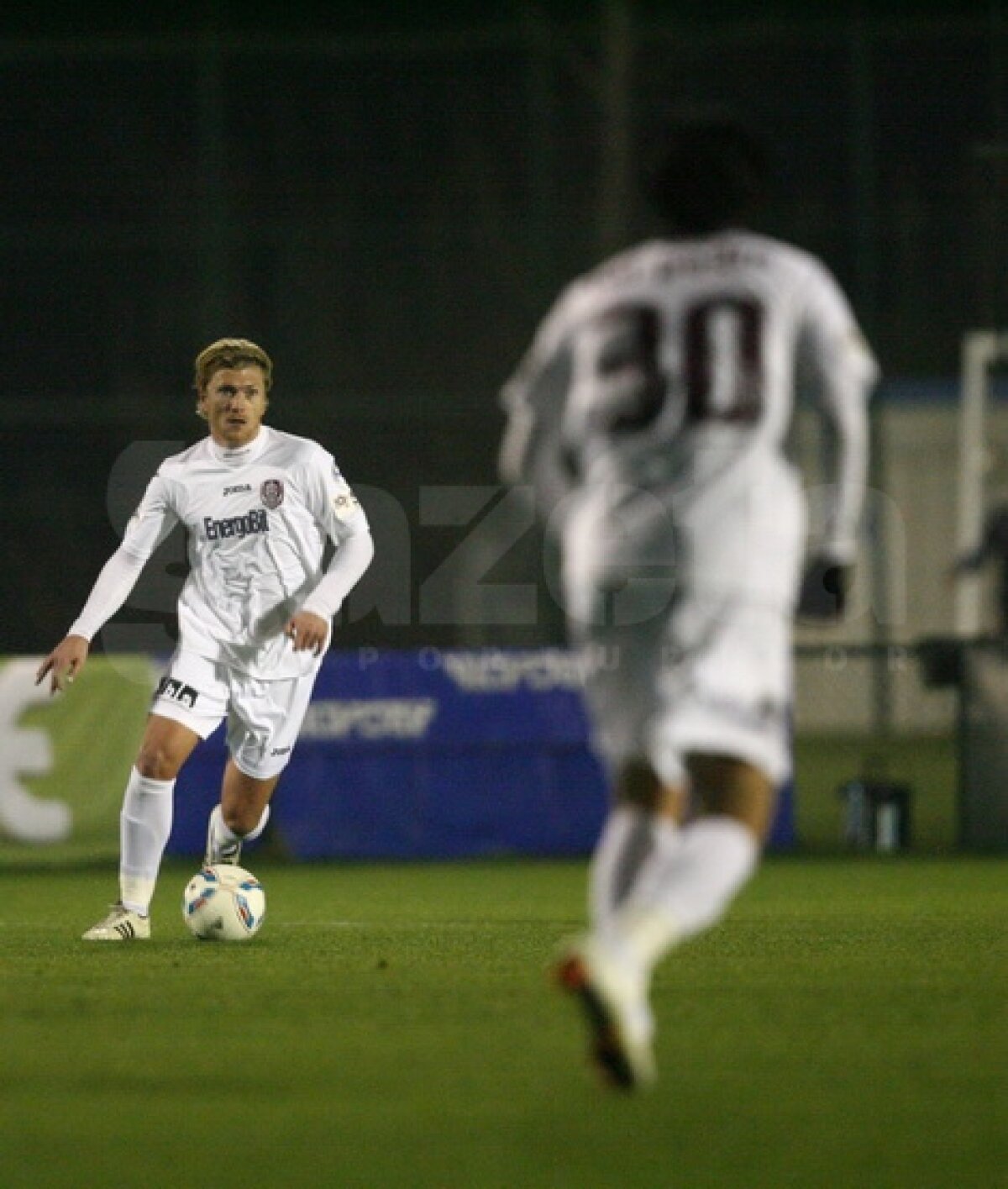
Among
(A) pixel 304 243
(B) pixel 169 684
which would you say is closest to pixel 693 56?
(A) pixel 304 243

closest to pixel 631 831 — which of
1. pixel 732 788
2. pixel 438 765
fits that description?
pixel 732 788

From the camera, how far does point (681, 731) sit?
504 cm

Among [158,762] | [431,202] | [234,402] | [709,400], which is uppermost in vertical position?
[431,202]

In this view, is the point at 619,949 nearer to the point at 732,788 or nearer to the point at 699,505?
the point at 732,788

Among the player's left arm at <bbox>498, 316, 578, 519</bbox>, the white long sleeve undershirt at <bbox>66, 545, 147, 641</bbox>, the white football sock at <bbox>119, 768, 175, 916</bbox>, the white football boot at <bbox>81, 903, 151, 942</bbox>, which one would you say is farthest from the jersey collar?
the player's left arm at <bbox>498, 316, 578, 519</bbox>

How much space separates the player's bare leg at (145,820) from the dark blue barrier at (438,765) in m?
5.20

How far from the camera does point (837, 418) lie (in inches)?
205

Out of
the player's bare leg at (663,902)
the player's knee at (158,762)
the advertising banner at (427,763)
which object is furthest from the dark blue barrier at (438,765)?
the player's bare leg at (663,902)

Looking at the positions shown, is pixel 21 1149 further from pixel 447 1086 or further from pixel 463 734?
pixel 463 734

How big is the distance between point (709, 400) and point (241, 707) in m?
3.90

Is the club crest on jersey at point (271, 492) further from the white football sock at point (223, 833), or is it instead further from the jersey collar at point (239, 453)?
the white football sock at point (223, 833)

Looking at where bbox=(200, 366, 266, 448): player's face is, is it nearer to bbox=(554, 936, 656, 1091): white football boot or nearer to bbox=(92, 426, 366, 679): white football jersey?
bbox=(92, 426, 366, 679): white football jersey

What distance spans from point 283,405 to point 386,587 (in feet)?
7.54

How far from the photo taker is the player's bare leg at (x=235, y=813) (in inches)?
345
